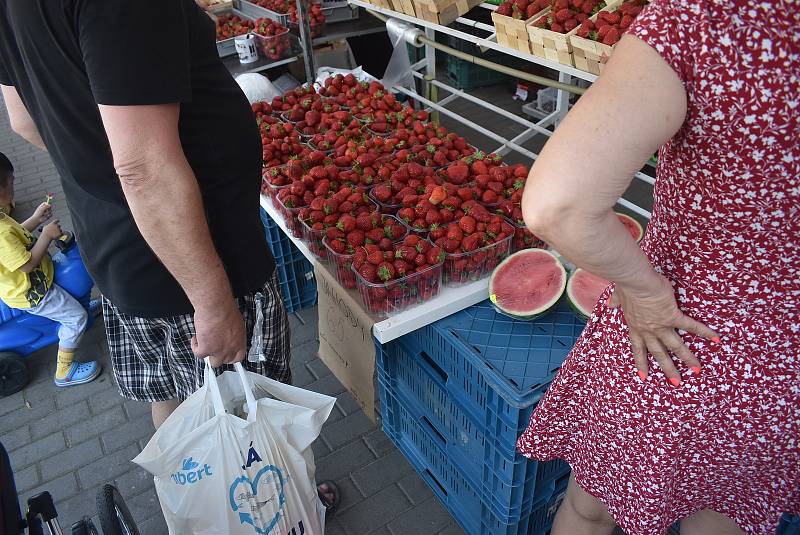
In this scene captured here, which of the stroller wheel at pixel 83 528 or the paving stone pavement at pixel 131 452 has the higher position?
the stroller wheel at pixel 83 528

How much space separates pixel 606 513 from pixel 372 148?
65.8 inches

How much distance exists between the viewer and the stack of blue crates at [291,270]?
3005 mm

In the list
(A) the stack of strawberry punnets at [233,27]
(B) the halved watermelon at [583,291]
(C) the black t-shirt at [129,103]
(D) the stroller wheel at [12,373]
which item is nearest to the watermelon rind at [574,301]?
(B) the halved watermelon at [583,291]

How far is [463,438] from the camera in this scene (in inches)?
79.0

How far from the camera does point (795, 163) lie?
0.87 meters

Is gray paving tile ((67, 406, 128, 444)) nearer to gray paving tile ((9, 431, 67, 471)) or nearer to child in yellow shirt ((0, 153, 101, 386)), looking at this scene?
gray paving tile ((9, 431, 67, 471))

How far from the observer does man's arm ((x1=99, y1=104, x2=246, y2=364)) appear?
1169mm

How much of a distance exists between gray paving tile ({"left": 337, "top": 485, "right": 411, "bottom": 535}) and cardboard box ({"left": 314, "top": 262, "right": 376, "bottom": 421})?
42 cm

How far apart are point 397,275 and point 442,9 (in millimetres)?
1604

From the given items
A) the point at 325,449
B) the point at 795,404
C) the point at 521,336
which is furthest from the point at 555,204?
the point at 325,449

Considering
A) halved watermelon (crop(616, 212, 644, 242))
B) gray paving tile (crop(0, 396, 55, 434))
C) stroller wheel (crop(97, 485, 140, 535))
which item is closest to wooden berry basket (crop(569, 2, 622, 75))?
halved watermelon (crop(616, 212, 644, 242))

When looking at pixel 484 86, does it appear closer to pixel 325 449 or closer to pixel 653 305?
pixel 325 449

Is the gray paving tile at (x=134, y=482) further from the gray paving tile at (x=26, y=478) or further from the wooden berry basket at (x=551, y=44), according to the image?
the wooden berry basket at (x=551, y=44)

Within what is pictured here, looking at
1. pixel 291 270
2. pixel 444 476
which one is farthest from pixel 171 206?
pixel 291 270
